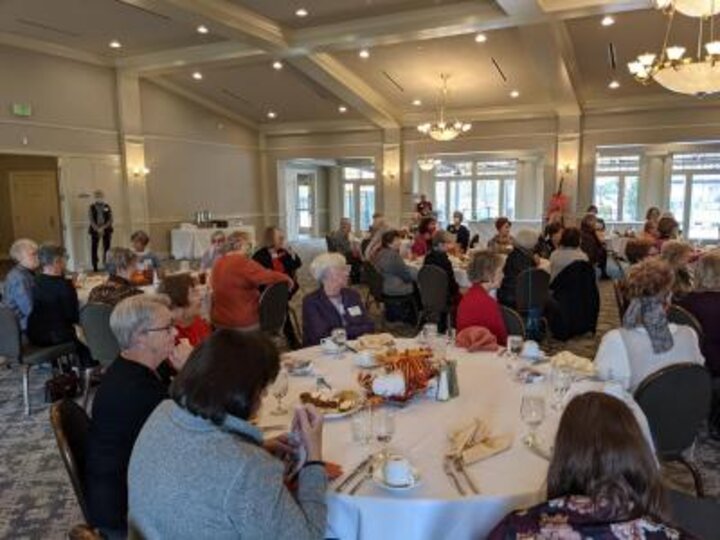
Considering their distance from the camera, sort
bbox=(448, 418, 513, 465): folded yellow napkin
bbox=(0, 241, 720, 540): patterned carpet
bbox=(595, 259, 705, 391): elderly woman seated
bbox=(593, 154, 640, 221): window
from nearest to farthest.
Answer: bbox=(448, 418, 513, 465): folded yellow napkin
bbox=(595, 259, 705, 391): elderly woman seated
bbox=(0, 241, 720, 540): patterned carpet
bbox=(593, 154, 640, 221): window

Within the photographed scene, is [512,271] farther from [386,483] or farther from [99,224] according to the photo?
[99,224]

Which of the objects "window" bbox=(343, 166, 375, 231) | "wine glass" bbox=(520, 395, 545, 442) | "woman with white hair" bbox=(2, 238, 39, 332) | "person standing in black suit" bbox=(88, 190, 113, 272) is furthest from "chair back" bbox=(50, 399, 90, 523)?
"window" bbox=(343, 166, 375, 231)

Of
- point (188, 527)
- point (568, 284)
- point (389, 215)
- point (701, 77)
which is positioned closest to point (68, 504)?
point (188, 527)

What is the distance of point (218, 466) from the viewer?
1283 mm

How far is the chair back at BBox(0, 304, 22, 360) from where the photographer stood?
3959 mm

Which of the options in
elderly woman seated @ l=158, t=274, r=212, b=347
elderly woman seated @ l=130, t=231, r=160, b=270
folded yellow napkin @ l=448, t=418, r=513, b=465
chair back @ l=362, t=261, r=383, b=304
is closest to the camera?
folded yellow napkin @ l=448, t=418, r=513, b=465

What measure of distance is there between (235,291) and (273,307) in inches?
16.3

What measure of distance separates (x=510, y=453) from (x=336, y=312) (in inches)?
71.7

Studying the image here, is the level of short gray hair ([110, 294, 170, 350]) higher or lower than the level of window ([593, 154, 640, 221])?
lower

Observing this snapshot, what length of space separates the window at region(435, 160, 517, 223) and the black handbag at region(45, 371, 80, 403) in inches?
586

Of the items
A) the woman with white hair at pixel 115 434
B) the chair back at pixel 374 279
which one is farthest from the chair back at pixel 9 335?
the chair back at pixel 374 279

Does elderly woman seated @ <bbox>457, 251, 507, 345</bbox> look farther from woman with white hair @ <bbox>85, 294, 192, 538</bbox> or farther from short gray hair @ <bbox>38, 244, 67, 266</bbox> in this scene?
short gray hair @ <bbox>38, 244, 67, 266</bbox>

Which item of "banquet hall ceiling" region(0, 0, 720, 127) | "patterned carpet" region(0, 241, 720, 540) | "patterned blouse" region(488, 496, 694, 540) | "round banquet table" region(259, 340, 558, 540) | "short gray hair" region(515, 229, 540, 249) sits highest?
"banquet hall ceiling" region(0, 0, 720, 127)

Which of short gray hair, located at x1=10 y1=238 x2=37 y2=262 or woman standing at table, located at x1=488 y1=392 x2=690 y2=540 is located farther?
short gray hair, located at x1=10 y1=238 x2=37 y2=262
